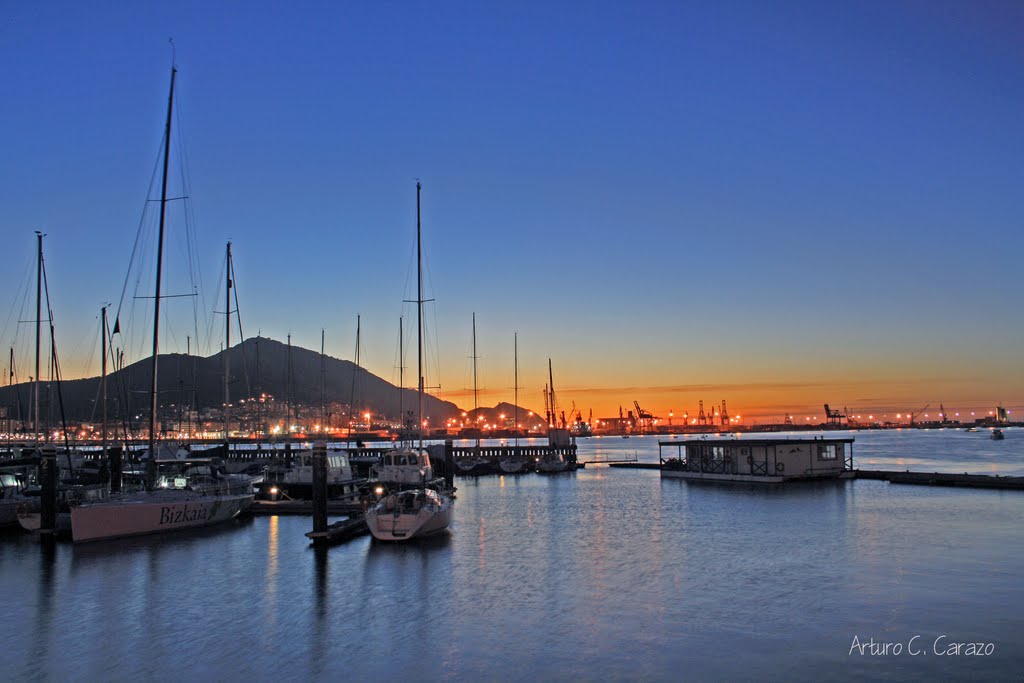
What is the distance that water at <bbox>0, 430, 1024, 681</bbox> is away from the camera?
63.2 feet

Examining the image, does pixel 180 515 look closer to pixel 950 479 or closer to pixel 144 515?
pixel 144 515

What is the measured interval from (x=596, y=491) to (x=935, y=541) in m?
35.5

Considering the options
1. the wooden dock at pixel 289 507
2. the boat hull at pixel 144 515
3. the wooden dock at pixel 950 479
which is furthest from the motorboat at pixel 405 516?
the wooden dock at pixel 950 479

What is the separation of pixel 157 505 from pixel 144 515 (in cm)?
84

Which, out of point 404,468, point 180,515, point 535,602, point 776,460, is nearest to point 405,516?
point 535,602

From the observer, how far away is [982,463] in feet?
371

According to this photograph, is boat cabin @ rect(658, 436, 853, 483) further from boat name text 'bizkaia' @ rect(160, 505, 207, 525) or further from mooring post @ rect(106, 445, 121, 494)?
mooring post @ rect(106, 445, 121, 494)

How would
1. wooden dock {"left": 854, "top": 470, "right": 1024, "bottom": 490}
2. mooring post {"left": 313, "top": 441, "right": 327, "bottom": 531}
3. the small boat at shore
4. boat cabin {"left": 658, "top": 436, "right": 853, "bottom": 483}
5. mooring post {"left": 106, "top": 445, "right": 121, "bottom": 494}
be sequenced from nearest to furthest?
the small boat at shore
mooring post {"left": 313, "top": 441, "right": 327, "bottom": 531}
mooring post {"left": 106, "top": 445, "right": 121, "bottom": 494}
wooden dock {"left": 854, "top": 470, "right": 1024, "bottom": 490}
boat cabin {"left": 658, "top": 436, "right": 853, "bottom": 483}

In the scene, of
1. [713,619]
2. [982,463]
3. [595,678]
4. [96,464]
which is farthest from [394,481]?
[982,463]

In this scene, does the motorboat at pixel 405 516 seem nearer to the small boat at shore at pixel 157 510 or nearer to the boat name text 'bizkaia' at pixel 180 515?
the boat name text 'bizkaia' at pixel 180 515

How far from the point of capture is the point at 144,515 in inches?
1506

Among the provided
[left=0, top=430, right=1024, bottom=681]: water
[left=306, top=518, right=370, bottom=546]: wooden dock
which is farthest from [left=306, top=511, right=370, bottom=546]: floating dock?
[left=0, top=430, right=1024, bottom=681]: water

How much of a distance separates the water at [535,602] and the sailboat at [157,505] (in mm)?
1133

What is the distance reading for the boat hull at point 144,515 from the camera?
36.2 m
